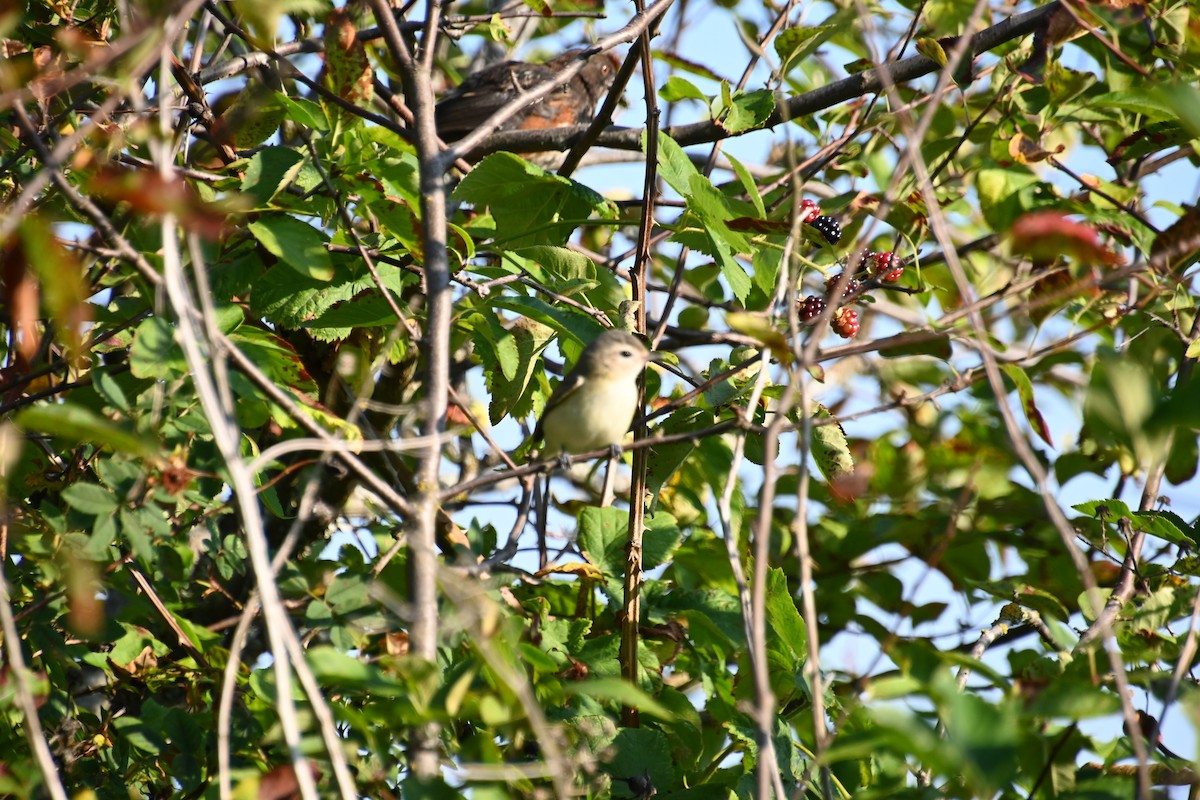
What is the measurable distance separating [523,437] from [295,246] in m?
2.32

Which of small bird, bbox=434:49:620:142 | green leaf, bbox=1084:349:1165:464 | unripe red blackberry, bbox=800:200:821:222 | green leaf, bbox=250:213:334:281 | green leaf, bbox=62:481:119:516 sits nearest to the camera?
green leaf, bbox=1084:349:1165:464

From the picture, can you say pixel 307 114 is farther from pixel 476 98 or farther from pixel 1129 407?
pixel 476 98

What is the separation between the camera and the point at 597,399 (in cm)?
383

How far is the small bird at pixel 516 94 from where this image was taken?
686 centimetres

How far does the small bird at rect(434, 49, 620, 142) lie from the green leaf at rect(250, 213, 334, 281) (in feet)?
10.3

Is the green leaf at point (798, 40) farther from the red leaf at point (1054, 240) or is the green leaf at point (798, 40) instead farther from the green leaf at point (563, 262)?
the red leaf at point (1054, 240)

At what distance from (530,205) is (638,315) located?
496 mm

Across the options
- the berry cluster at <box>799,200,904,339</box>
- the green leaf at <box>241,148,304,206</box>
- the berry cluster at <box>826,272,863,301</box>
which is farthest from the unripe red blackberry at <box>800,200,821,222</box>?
the green leaf at <box>241,148,304,206</box>

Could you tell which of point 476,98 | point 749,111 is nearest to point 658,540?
point 749,111

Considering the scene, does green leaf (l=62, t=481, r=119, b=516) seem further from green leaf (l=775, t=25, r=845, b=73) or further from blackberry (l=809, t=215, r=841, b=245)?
green leaf (l=775, t=25, r=845, b=73)

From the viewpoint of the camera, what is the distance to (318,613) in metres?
2.34

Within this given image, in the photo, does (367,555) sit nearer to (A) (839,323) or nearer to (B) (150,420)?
(B) (150,420)

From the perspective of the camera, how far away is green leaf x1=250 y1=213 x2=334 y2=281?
272cm

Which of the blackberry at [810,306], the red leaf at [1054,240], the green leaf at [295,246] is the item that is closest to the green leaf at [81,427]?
the green leaf at [295,246]
